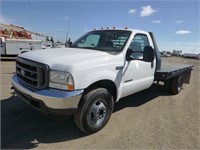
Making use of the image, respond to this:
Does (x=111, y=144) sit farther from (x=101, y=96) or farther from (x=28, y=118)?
(x=28, y=118)

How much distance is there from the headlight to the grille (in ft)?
0.32

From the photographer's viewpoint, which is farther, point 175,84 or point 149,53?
point 175,84

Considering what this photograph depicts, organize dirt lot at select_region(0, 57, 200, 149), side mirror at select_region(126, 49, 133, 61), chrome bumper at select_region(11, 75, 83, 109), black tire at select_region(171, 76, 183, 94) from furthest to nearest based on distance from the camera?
black tire at select_region(171, 76, 183, 94)
side mirror at select_region(126, 49, 133, 61)
dirt lot at select_region(0, 57, 200, 149)
chrome bumper at select_region(11, 75, 83, 109)

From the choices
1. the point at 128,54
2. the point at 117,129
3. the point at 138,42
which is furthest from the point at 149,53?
the point at 117,129

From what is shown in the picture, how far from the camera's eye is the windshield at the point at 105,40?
4.45 meters

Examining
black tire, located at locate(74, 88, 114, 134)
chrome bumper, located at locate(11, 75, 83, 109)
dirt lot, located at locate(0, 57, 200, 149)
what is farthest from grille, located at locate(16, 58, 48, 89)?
dirt lot, located at locate(0, 57, 200, 149)

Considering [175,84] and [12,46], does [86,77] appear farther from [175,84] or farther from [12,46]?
[12,46]

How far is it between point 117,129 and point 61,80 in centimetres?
160

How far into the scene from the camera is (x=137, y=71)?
4.58m

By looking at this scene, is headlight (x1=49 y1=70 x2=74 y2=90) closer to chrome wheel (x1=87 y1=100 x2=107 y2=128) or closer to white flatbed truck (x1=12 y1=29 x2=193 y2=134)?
white flatbed truck (x1=12 y1=29 x2=193 y2=134)

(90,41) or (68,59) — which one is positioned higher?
(90,41)

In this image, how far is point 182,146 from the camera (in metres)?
3.47

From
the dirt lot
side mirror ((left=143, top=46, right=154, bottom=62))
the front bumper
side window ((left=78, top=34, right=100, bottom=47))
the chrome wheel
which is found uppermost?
side window ((left=78, top=34, right=100, bottom=47))

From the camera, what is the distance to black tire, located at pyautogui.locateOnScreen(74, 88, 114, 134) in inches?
134
